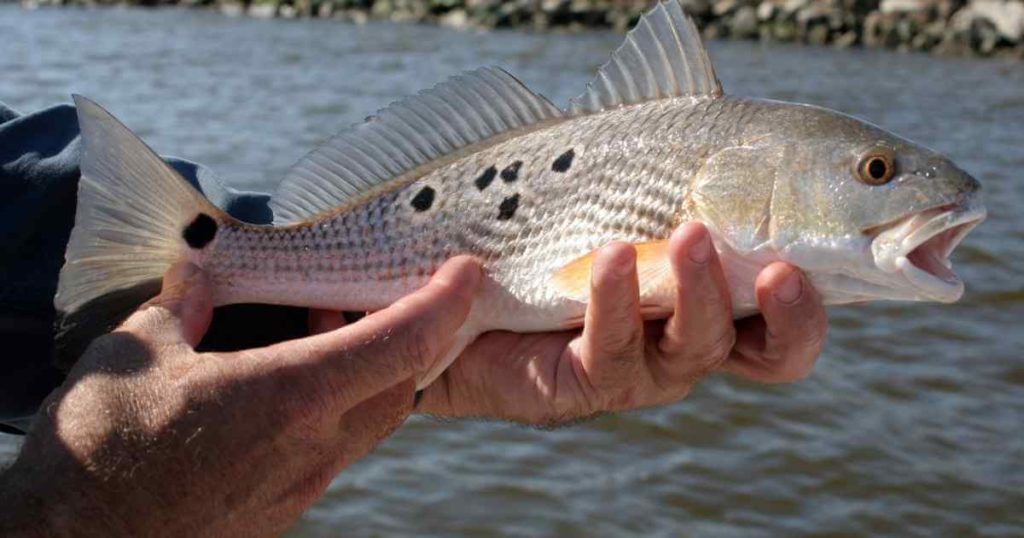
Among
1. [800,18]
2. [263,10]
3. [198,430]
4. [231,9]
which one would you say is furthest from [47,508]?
[231,9]

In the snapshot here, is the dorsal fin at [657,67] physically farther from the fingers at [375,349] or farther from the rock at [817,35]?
the rock at [817,35]

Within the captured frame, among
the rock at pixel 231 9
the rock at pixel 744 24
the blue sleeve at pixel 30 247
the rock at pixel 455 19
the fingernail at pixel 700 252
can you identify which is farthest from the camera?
the rock at pixel 231 9

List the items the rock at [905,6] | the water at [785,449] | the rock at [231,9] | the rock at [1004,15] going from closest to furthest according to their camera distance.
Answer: the water at [785,449] < the rock at [1004,15] < the rock at [905,6] < the rock at [231,9]

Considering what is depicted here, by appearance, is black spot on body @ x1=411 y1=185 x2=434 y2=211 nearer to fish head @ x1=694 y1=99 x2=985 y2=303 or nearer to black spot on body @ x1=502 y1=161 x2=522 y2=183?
black spot on body @ x1=502 y1=161 x2=522 y2=183

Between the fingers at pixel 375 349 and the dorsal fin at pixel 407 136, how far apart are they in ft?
2.03

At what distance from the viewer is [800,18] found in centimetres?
2912

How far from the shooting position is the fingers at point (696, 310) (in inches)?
110

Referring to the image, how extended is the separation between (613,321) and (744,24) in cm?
2740

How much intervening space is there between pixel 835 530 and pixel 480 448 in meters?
2.08

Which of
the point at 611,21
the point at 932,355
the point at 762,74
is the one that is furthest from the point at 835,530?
the point at 611,21

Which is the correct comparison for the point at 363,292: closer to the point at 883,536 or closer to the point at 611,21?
the point at 883,536

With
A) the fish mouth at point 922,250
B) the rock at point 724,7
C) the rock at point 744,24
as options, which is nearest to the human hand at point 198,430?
the fish mouth at point 922,250

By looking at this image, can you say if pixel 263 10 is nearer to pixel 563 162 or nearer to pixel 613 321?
pixel 563 162

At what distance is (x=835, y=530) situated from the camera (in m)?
6.36
